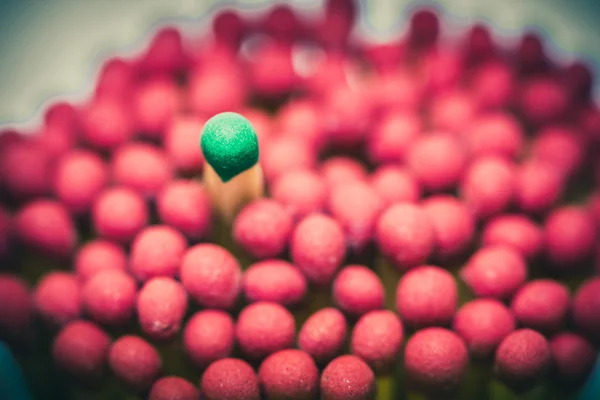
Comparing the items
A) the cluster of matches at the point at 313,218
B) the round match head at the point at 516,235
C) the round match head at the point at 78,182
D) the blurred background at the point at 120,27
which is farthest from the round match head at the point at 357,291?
the blurred background at the point at 120,27

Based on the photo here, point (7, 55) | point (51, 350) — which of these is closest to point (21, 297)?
point (51, 350)

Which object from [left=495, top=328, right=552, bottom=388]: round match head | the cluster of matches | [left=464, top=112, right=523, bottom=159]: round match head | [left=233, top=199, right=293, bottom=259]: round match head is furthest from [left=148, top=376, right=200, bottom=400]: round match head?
[left=464, top=112, right=523, bottom=159]: round match head

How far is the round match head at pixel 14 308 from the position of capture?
19.8 inches

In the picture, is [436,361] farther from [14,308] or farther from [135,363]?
[14,308]

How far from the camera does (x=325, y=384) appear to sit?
0.45m

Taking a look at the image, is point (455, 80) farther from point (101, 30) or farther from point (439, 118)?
point (101, 30)

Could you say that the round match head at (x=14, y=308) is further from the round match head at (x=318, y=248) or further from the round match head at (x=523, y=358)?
the round match head at (x=523, y=358)

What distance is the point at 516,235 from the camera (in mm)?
531

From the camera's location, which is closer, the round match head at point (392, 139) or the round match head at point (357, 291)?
the round match head at point (357, 291)

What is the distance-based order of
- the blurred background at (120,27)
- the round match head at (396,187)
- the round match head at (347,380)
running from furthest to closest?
the blurred background at (120,27)
the round match head at (396,187)
the round match head at (347,380)

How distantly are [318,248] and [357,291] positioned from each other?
42 millimetres

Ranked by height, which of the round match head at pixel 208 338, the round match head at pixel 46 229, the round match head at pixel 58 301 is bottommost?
the round match head at pixel 208 338

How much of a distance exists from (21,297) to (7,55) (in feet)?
1.25

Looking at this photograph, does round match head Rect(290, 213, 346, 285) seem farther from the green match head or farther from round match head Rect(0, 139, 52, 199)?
round match head Rect(0, 139, 52, 199)
